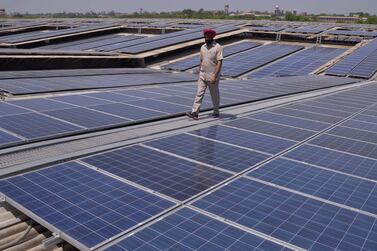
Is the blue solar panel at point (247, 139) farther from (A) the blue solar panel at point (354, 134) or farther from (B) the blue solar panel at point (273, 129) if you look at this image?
(A) the blue solar panel at point (354, 134)

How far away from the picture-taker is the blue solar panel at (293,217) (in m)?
4.64

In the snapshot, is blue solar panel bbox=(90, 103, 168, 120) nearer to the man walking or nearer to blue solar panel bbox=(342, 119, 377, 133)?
the man walking

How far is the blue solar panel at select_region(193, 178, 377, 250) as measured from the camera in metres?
4.64

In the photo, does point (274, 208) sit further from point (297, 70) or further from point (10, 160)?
point (297, 70)

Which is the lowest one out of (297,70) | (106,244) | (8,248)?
(297,70)

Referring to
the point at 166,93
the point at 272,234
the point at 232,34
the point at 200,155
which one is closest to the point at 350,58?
the point at 232,34

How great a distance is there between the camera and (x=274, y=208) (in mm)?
5434

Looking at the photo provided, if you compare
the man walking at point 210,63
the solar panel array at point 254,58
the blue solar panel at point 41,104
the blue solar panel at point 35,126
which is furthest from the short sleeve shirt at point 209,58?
the solar panel array at point 254,58

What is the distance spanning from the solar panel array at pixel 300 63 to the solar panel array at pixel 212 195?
2674 centimetres

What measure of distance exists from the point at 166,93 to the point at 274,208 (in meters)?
10.7

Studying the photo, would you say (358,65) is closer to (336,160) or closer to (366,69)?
(366,69)

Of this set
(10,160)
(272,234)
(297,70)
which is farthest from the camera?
(297,70)

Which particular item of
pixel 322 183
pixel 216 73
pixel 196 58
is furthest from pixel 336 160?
pixel 196 58

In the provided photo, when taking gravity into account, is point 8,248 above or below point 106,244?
below
